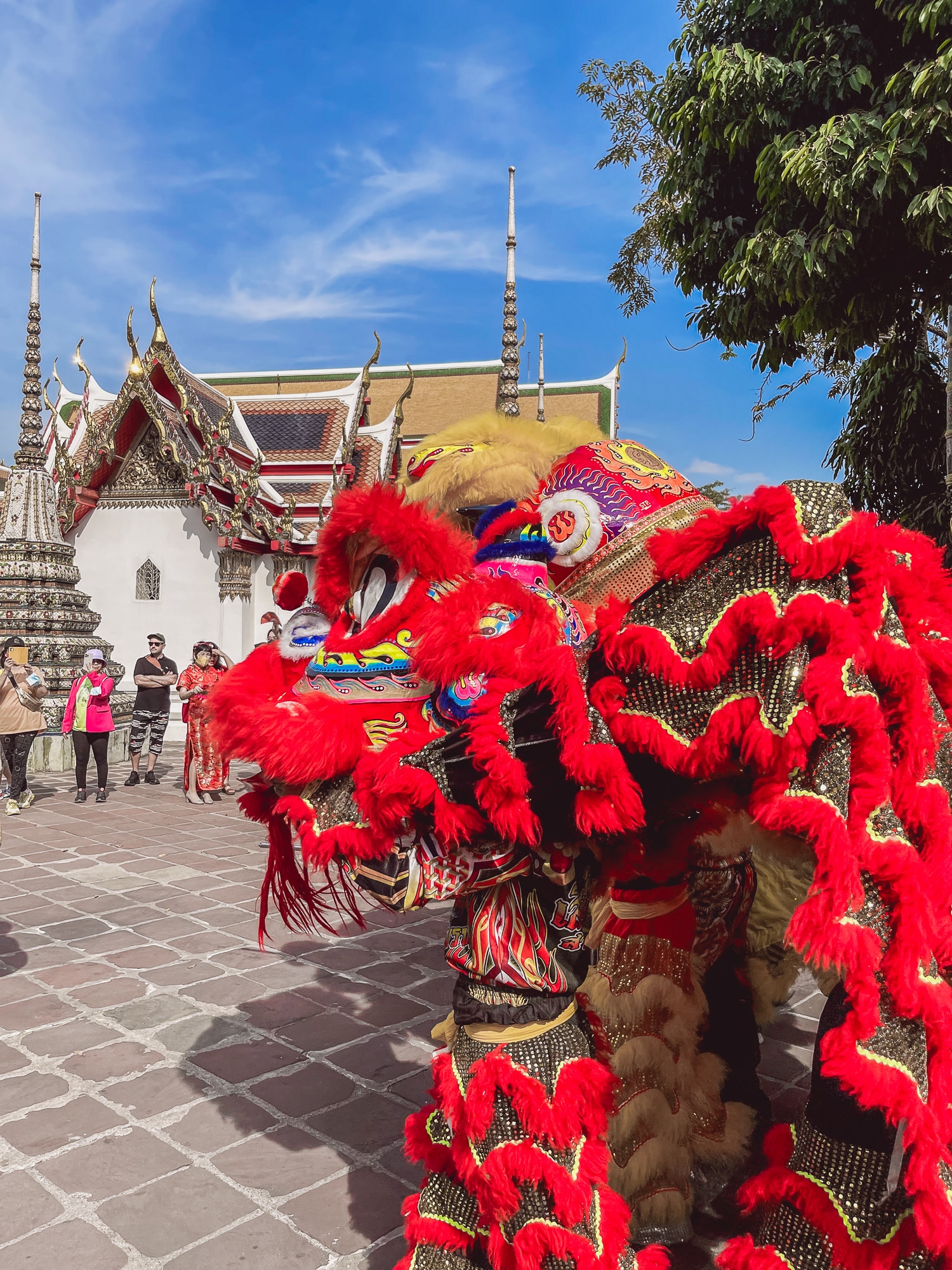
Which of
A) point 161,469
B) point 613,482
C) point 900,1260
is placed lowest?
point 900,1260

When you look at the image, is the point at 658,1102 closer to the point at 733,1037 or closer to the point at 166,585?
the point at 733,1037

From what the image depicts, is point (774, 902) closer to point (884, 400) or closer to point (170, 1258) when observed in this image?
point (170, 1258)

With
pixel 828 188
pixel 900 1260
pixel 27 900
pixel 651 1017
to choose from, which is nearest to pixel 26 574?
pixel 27 900

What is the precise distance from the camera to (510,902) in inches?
66.6

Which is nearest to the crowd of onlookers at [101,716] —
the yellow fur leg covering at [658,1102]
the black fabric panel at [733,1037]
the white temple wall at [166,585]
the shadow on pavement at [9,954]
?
the shadow on pavement at [9,954]

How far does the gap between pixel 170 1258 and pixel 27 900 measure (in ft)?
12.5

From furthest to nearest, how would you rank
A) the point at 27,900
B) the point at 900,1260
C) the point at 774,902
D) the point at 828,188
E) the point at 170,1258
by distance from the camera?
the point at 27,900, the point at 828,188, the point at 774,902, the point at 170,1258, the point at 900,1260

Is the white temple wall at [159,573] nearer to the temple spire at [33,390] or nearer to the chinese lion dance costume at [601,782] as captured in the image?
the temple spire at [33,390]

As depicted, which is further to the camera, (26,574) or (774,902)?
(26,574)

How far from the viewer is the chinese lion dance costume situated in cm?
128

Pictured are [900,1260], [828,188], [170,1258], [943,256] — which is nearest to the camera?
[900,1260]

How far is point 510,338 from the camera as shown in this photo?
15.9 feet

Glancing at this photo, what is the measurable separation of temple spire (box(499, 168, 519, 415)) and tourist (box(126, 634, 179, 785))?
614 cm

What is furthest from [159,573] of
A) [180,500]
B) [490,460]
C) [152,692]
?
[490,460]
